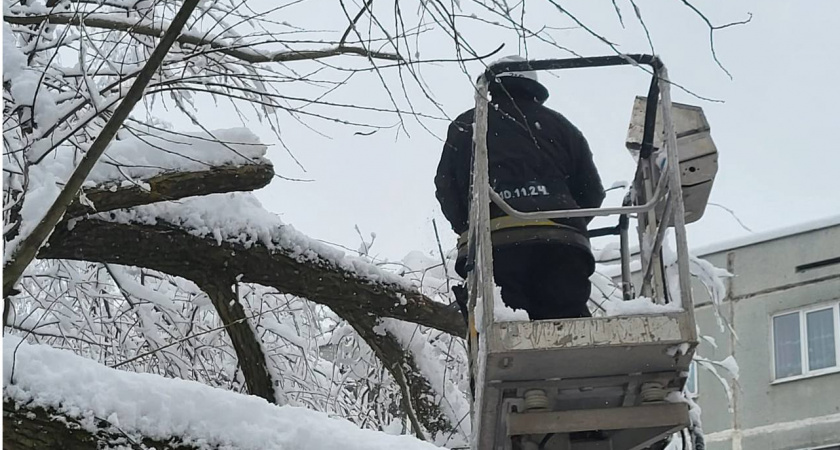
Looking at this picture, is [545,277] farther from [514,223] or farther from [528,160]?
[528,160]

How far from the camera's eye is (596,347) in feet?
11.3

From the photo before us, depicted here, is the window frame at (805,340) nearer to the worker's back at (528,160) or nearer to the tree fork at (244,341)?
the tree fork at (244,341)

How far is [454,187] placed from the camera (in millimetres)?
4422

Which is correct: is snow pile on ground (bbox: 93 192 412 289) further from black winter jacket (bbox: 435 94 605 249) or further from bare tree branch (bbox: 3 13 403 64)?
black winter jacket (bbox: 435 94 605 249)

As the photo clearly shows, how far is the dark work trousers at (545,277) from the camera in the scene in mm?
4004

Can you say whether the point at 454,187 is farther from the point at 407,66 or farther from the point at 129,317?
the point at 129,317

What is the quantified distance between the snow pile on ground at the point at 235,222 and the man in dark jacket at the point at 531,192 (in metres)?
1.39

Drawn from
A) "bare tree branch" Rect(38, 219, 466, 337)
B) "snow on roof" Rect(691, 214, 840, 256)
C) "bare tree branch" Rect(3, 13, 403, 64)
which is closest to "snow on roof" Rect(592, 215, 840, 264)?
"snow on roof" Rect(691, 214, 840, 256)

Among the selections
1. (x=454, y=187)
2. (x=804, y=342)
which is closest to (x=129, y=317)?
(x=454, y=187)

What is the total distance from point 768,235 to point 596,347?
14.9 m

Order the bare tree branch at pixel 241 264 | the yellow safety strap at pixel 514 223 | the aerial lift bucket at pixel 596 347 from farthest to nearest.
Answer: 1. the bare tree branch at pixel 241 264
2. the yellow safety strap at pixel 514 223
3. the aerial lift bucket at pixel 596 347

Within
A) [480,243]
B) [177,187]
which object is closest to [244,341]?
[177,187]

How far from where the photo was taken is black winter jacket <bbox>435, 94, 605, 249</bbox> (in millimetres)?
4086

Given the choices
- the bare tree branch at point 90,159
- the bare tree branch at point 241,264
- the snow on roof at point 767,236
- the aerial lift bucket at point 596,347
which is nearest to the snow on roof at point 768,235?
the snow on roof at point 767,236
